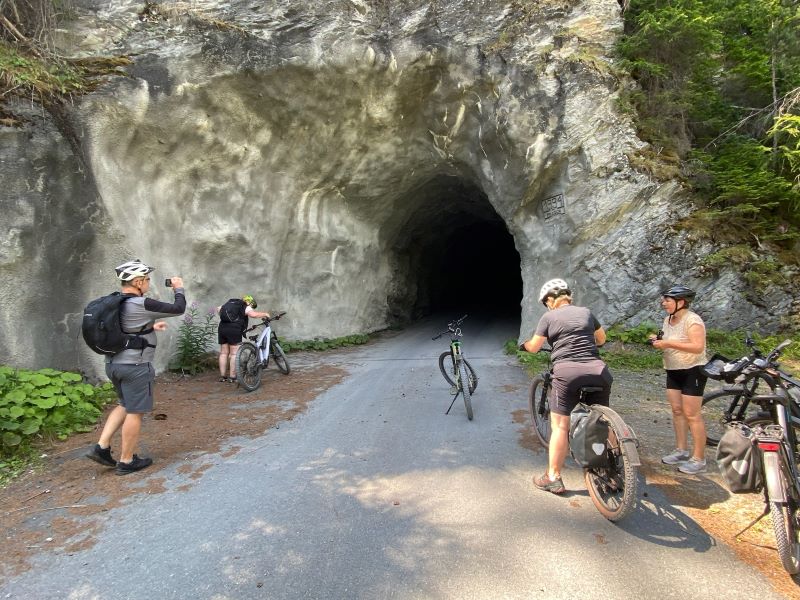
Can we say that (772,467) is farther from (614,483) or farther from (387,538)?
(387,538)

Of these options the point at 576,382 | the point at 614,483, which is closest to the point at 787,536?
the point at 614,483

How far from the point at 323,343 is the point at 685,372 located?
373 inches

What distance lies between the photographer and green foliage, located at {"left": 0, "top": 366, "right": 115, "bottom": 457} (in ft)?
16.4

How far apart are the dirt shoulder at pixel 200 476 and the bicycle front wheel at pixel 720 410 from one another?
0.41 m

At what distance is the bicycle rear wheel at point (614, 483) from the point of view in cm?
305

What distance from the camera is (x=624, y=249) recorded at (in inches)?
381

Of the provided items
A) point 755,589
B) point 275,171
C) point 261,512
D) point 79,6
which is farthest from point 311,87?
point 755,589

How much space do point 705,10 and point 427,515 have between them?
12.2 meters

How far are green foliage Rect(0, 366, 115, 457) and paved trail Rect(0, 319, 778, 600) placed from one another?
2279 millimetres

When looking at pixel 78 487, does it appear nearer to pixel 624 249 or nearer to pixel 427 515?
pixel 427 515

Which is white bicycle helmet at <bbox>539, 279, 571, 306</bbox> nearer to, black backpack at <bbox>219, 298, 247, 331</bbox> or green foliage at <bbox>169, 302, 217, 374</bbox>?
black backpack at <bbox>219, 298, 247, 331</bbox>

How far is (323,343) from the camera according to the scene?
12.3m

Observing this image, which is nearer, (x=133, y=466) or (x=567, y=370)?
(x=567, y=370)

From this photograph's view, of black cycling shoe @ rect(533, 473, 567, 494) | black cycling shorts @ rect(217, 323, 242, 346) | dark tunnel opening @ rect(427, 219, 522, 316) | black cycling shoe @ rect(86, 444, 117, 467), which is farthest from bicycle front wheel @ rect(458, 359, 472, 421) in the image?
dark tunnel opening @ rect(427, 219, 522, 316)
